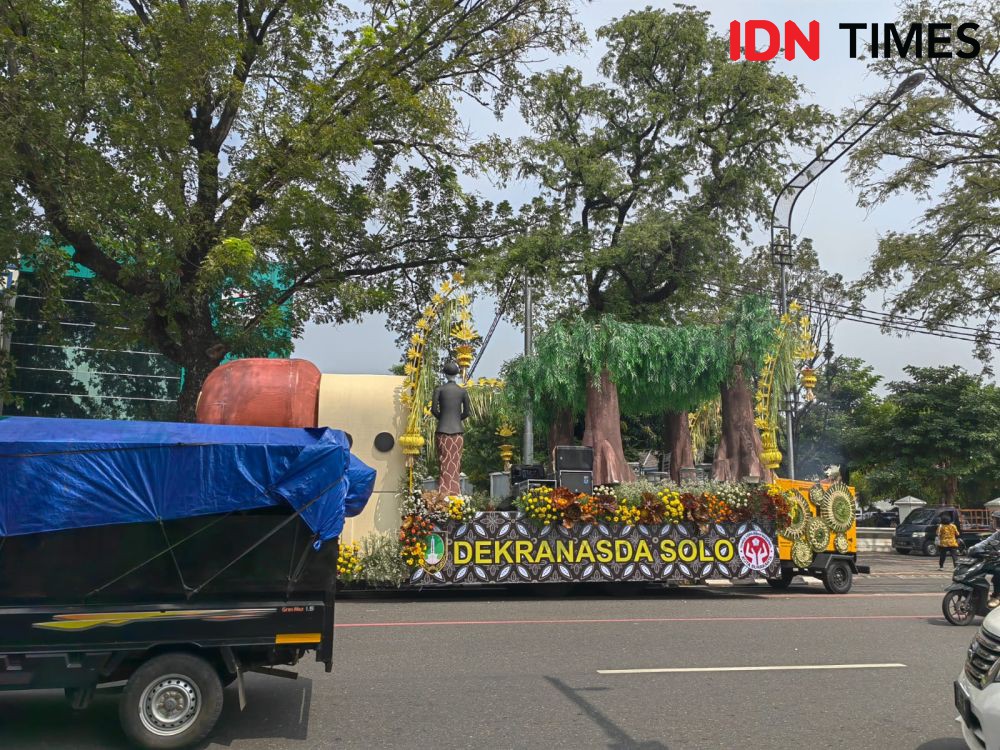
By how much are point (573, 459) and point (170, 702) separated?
1129cm

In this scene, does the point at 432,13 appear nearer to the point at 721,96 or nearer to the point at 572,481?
the point at 572,481

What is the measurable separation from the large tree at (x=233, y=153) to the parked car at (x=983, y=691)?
12833 mm

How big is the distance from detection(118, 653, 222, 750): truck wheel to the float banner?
937 centimetres

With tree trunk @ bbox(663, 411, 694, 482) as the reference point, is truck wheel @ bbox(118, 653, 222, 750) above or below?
below

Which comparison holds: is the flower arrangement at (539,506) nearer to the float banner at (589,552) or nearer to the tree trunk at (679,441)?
the float banner at (589,552)

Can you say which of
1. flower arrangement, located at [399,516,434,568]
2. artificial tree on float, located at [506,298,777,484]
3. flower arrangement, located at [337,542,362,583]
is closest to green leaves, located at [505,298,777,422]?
artificial tree on float, located at [506,298,777,484]

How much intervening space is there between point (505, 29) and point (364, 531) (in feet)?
36.7

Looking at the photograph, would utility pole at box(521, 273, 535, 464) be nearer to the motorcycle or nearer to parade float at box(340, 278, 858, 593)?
parade float at box(340, 278, 858, 593)

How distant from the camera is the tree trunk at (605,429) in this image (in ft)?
61.0

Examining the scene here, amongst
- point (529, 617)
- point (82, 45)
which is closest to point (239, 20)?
point (82, 45)

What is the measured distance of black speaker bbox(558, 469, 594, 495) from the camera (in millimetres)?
16172

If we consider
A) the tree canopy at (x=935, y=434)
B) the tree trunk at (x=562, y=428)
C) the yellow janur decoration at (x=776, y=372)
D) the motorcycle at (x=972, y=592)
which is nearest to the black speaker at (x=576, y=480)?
the yellow janur decoration at (x=776, y=372)

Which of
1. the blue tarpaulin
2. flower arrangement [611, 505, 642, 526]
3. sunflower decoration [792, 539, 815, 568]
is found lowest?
sunflower decoration [792, 539, 815, 568]

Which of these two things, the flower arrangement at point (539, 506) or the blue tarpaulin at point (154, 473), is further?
the flower arrangement at point (539, 506)
